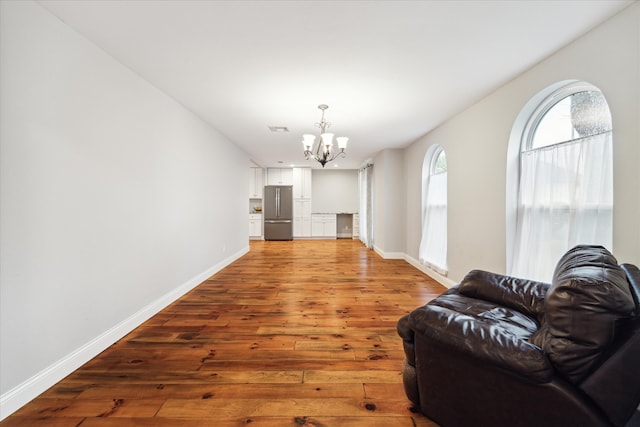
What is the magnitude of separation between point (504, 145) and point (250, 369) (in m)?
3.21

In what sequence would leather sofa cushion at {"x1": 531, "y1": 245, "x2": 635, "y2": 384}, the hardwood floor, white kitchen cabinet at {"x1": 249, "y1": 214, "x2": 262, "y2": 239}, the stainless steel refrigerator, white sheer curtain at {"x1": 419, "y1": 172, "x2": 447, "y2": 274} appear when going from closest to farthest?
leather sofa cushion at {"x1": 531, "y1": 245, "x2": 635, "y2": 384} → the hardwood floor → white sheer curtain at {"x1": 419, "y1": 172, "x2": 447, "y2": 274} → the stainless steel refrigerator → white kitchen cabinet at {"x1": 249, "y1": 214, "x2": 262, "y2": 239}

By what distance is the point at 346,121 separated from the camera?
3.99 m

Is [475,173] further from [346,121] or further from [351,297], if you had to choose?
[351,297]

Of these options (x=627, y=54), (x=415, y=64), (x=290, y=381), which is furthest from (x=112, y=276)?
(x=627, y=54)

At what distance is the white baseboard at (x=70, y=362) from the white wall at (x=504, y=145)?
12.4ft

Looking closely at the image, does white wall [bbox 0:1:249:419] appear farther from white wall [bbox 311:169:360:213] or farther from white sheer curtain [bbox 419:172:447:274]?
white wall [bbox 311:169:360:213]

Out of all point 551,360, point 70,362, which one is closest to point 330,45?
point 551,360

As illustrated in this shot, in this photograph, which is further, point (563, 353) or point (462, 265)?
point (462, 265)

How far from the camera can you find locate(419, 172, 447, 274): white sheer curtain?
14.1 feet

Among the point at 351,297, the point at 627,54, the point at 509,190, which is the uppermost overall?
the point at 627,54

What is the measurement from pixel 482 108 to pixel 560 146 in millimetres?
1124

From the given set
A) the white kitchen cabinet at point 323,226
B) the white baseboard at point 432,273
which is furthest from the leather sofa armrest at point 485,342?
the white kitchen cabinet at point 323,226

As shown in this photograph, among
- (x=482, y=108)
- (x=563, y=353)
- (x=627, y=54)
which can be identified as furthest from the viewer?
(x=482, y=108)

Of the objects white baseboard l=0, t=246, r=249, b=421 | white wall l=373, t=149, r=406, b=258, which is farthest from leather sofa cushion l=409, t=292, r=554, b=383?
white wall l=373, t=149, r=406, b=258
